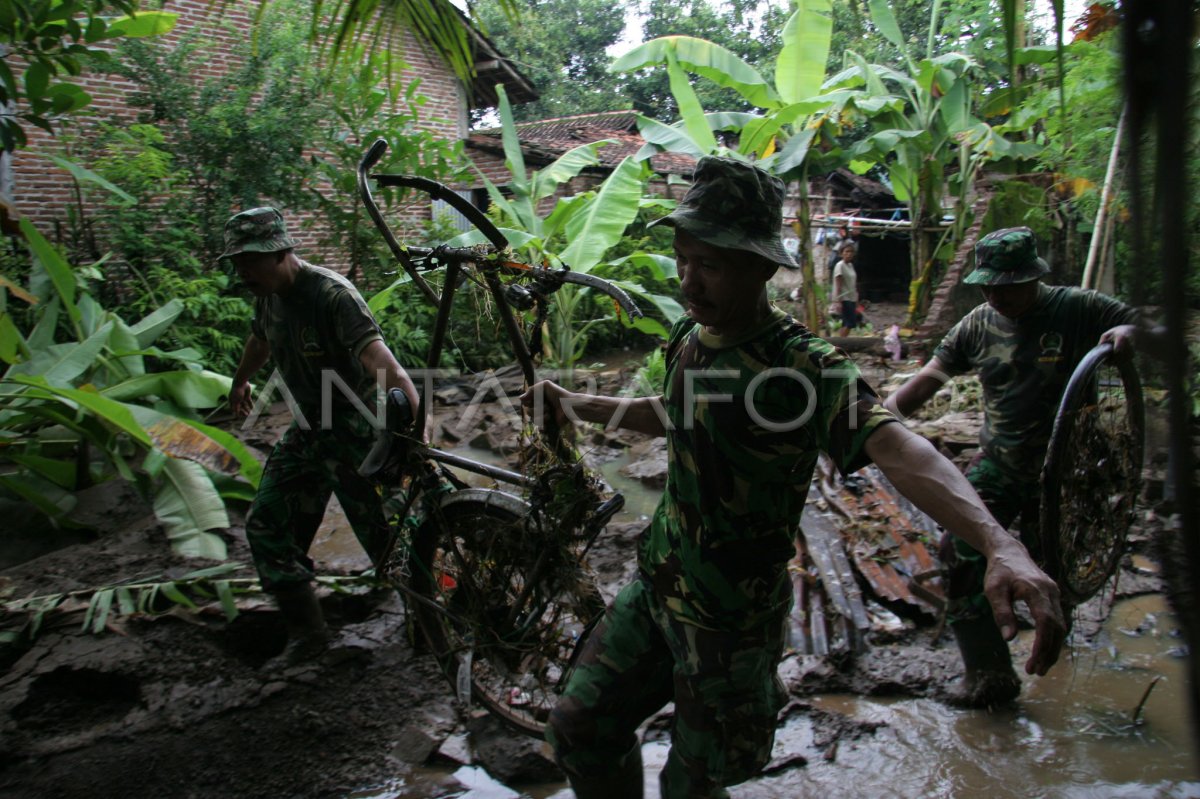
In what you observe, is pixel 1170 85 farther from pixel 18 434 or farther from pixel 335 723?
pixel 18 434

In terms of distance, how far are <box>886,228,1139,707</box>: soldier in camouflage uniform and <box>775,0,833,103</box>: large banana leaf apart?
5.85 meters

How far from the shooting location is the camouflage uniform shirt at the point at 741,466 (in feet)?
7.07

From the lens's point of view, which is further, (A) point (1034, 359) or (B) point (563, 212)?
(B) point (563, 212)

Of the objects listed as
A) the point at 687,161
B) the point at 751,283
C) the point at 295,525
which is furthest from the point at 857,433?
the point at 687,161

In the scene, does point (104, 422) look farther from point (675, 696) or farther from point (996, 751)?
point (996, 751)

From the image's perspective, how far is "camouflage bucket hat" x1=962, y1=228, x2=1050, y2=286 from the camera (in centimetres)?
370

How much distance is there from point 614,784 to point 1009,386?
2.65 m

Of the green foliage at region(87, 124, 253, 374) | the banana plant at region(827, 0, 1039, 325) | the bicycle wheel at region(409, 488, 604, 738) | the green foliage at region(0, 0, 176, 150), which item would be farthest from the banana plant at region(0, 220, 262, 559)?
the banana plant at region(827, 0, 1039, 325)

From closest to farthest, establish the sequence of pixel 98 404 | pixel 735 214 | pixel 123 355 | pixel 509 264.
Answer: pixel 735 214, pixel 509 264, pixel 98 404, pixel 123 355

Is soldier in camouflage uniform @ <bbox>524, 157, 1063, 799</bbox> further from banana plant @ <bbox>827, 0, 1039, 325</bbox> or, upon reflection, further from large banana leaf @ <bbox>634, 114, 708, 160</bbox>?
banana plant @ <bbox>827, 0, 1039, 325</bbox>

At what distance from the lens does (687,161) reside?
19422 millimetres

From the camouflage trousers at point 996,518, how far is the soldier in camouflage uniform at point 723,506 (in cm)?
195

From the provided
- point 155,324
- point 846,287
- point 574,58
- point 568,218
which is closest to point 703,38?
point 574,58

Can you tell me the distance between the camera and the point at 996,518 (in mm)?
3971
